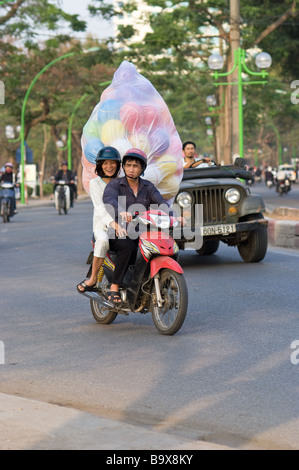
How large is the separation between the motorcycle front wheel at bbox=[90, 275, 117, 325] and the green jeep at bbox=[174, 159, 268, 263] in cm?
464

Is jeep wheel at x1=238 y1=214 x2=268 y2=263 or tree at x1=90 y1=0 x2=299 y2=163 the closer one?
jeep wheel at x1=238 y1=214 x2=268 y2=263

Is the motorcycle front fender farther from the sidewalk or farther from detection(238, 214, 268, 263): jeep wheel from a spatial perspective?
detection(238, 214, 268, 263): jeep wheel

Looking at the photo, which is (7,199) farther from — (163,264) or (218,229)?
(163,264)

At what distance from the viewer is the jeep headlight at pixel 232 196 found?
552 inches

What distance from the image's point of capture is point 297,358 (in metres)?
7.23

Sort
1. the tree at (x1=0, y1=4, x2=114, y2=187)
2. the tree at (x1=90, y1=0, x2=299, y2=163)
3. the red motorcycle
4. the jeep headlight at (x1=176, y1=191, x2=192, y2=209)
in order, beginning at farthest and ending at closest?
the tree at (x1=0, y1=4, x2=114, y2=187) → the tree at (x1=90, y1=0, x2=299, y2=163) → the jeep headlight at (x1=176, y1=191, x2=192, y2=209) → the red motorcycle

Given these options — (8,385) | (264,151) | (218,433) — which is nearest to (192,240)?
(8,385)

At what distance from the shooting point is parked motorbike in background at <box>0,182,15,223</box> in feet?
88.7

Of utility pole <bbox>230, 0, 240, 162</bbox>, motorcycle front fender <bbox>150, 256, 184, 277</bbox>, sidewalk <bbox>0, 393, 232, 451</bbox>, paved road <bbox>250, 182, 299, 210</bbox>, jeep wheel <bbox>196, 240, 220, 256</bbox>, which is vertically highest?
utility pole <bbox>230, 0, 240, 162</bbox>

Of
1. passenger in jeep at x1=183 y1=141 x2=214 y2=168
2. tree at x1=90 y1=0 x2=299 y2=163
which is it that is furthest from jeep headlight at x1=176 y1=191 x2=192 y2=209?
tree at x1=90 y1=0 x2=299 y2=163

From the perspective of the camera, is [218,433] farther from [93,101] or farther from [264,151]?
[264,151]

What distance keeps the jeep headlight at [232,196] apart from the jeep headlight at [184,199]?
582mm

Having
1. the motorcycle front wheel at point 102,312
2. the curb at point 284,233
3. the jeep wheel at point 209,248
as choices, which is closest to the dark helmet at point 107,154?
the motorcycle front wheel at point 102,312

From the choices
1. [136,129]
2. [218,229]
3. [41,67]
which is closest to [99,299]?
[136,129]
